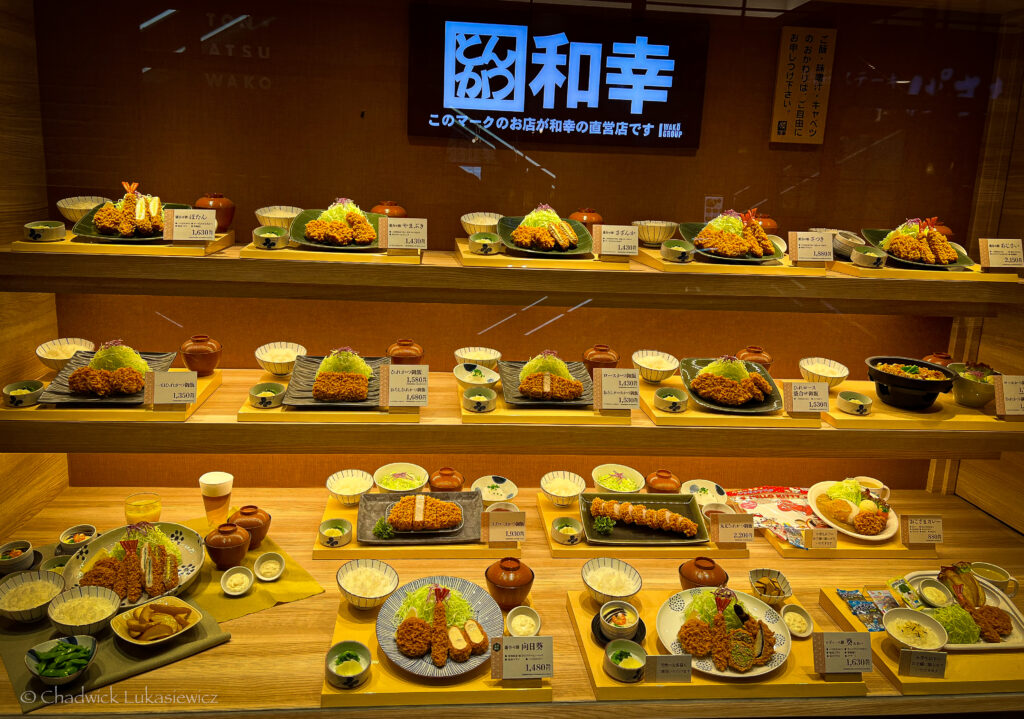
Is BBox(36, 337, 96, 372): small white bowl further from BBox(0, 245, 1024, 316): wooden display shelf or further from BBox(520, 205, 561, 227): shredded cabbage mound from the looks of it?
BBox(520, 205, 561, 227): shredded cabbage mound

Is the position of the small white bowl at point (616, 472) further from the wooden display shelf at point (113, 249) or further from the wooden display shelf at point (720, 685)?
the wooden display shelf at point (113, 249)

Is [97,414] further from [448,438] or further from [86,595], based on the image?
[448,438]

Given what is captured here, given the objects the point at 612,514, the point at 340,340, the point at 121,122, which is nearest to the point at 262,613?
the point at 340,340

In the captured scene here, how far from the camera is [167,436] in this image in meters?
2.88

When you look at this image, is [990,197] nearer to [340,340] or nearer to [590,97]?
[590,97]

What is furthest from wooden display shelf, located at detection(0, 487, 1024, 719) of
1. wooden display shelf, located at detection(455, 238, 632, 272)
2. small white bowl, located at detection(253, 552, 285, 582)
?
wooden display shelf, located at detection(455, 238, 632, 272)

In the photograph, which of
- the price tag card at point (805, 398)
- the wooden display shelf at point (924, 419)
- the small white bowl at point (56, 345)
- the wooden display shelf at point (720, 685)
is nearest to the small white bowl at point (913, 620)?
the wooden display shelf at point (720, 685)

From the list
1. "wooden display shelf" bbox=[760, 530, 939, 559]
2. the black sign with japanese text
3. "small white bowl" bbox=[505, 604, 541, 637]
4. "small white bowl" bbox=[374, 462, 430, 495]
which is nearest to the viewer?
"small white bowl" bbox=[505, 604, 541, 637]

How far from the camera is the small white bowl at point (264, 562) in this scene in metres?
3.19

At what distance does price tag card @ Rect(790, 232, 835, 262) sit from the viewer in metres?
3.16

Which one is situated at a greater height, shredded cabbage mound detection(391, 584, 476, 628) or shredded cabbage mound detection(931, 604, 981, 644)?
shredded cabbage mound detection(391, 584, 476, 628)

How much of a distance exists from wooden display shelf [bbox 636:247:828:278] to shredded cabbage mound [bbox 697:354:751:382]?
1.58 feet

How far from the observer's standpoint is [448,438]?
3.00 meters

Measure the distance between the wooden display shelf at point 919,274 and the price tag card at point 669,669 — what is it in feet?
5.82
